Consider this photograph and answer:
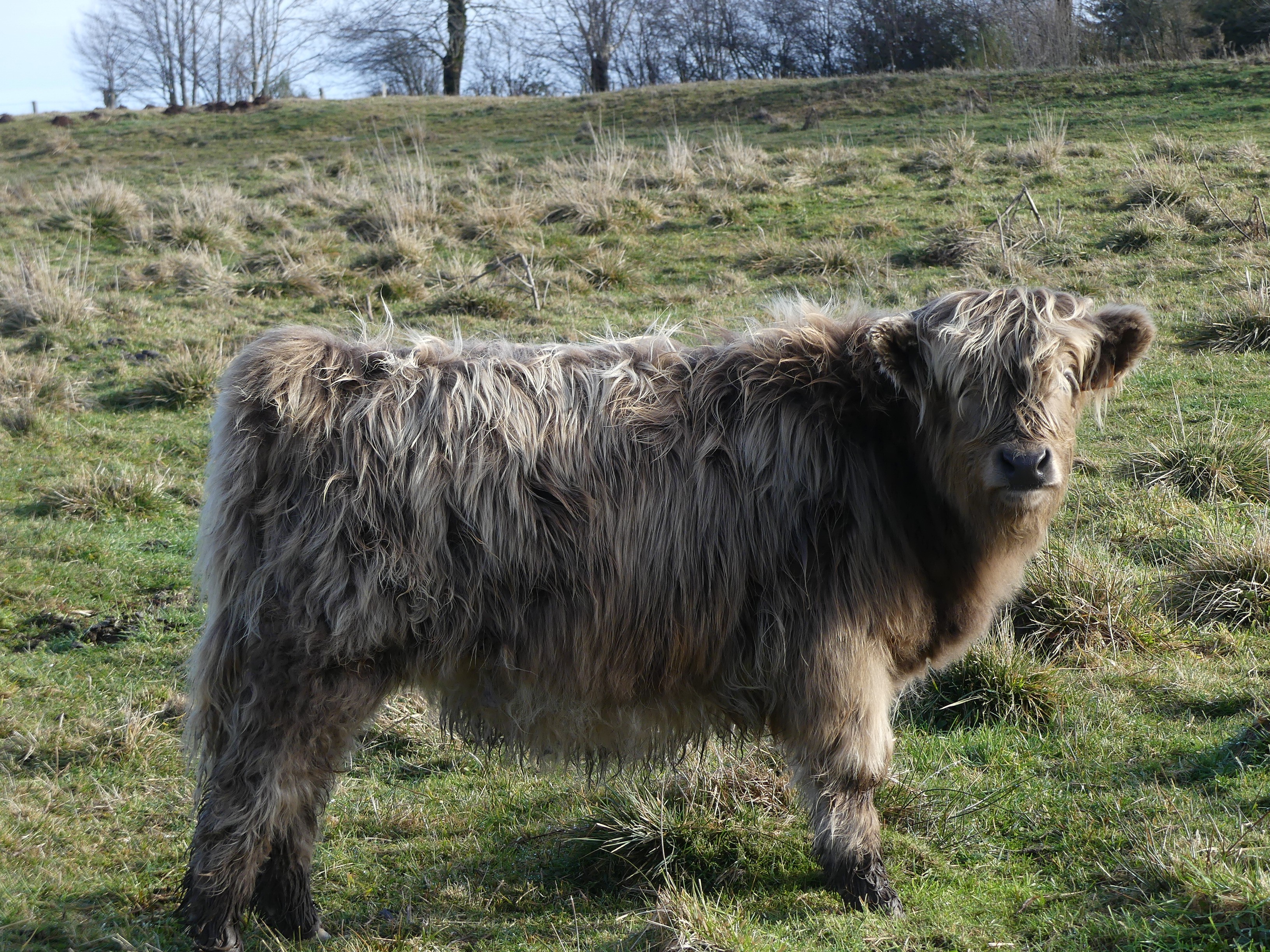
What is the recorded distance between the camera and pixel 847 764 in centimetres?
357

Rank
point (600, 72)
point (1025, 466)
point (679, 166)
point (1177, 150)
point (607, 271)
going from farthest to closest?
point (600, 72) < point (679, 166) < point (1177, 150) < point (607, 271) < point (1025, 466)

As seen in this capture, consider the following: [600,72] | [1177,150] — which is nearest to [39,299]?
[1177,150]

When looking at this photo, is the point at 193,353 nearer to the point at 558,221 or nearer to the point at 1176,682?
the point at 558,221

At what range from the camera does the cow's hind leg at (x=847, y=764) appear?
3547 mm

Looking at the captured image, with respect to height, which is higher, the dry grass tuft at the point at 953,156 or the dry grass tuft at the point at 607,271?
the dry grass tuft at the point at 953,156

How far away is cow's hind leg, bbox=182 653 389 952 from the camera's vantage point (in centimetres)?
330

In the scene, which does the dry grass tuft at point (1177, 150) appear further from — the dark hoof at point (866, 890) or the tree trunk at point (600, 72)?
the tree trunk at point (600, 72)

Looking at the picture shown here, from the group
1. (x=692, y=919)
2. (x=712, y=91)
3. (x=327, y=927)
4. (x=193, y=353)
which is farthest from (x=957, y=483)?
(x=712, y=91)

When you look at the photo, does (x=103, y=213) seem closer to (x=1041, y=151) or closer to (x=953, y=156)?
(x=953, y=156)

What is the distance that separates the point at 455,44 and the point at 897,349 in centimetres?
3554

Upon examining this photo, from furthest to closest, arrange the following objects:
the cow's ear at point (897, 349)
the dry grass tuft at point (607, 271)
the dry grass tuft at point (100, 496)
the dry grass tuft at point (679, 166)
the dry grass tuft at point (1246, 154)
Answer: the dry grass tuft at point (679, 166)
the dry grass tuft at point (1246, 154)
the dry grass tuft at point (607, 271)
the dry grass tuft at point (100, 496)
the cow's ear at point (897, 349)

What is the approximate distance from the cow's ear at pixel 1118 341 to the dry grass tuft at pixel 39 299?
9705mm

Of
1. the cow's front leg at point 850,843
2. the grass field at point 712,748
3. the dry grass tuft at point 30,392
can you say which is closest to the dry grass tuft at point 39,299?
the grass field at point 712,748

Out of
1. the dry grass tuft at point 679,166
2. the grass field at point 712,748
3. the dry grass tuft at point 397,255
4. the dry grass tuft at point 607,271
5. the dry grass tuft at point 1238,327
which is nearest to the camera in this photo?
the grass field at point 712,748
